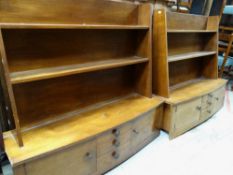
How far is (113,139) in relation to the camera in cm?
161

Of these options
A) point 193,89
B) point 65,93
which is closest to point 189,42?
point 193,89

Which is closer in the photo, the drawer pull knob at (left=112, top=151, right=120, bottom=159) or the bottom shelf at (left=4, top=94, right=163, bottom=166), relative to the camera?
the bottom shelf at (left=4, top=94, right=163, bottom=166)

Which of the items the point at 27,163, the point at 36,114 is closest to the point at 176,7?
the point at 36,114

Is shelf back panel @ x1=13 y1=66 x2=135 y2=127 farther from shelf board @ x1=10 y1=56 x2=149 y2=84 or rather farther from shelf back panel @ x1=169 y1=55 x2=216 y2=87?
shelf back panel @ x1=169 y1=55 x2=216 y2=87

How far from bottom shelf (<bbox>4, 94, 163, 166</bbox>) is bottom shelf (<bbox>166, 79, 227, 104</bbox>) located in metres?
0.30

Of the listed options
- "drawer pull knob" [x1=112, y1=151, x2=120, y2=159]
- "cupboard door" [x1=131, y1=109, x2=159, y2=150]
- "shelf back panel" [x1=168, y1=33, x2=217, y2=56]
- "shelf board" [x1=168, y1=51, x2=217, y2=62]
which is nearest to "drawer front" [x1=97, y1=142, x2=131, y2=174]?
"drawer pull knob" [x1=112, y1=151, x2=120, y2=159]

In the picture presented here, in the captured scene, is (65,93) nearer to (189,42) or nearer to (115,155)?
(115,155)

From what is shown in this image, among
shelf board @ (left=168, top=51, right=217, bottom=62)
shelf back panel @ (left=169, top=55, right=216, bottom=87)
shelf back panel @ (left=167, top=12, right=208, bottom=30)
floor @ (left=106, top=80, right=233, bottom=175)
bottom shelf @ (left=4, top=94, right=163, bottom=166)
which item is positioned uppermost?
shelf back panel @ (left=167, top=12, right=208, bottom=30)

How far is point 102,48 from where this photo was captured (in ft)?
5.93

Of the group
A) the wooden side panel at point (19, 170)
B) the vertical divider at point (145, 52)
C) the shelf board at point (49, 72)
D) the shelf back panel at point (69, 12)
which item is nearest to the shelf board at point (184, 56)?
the vertical divider at point (145, 52)

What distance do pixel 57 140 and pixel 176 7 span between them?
280 cm

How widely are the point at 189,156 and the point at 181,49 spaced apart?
1431mm

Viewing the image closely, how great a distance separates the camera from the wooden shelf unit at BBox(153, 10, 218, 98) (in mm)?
2045

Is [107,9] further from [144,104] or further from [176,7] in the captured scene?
[176,7]
